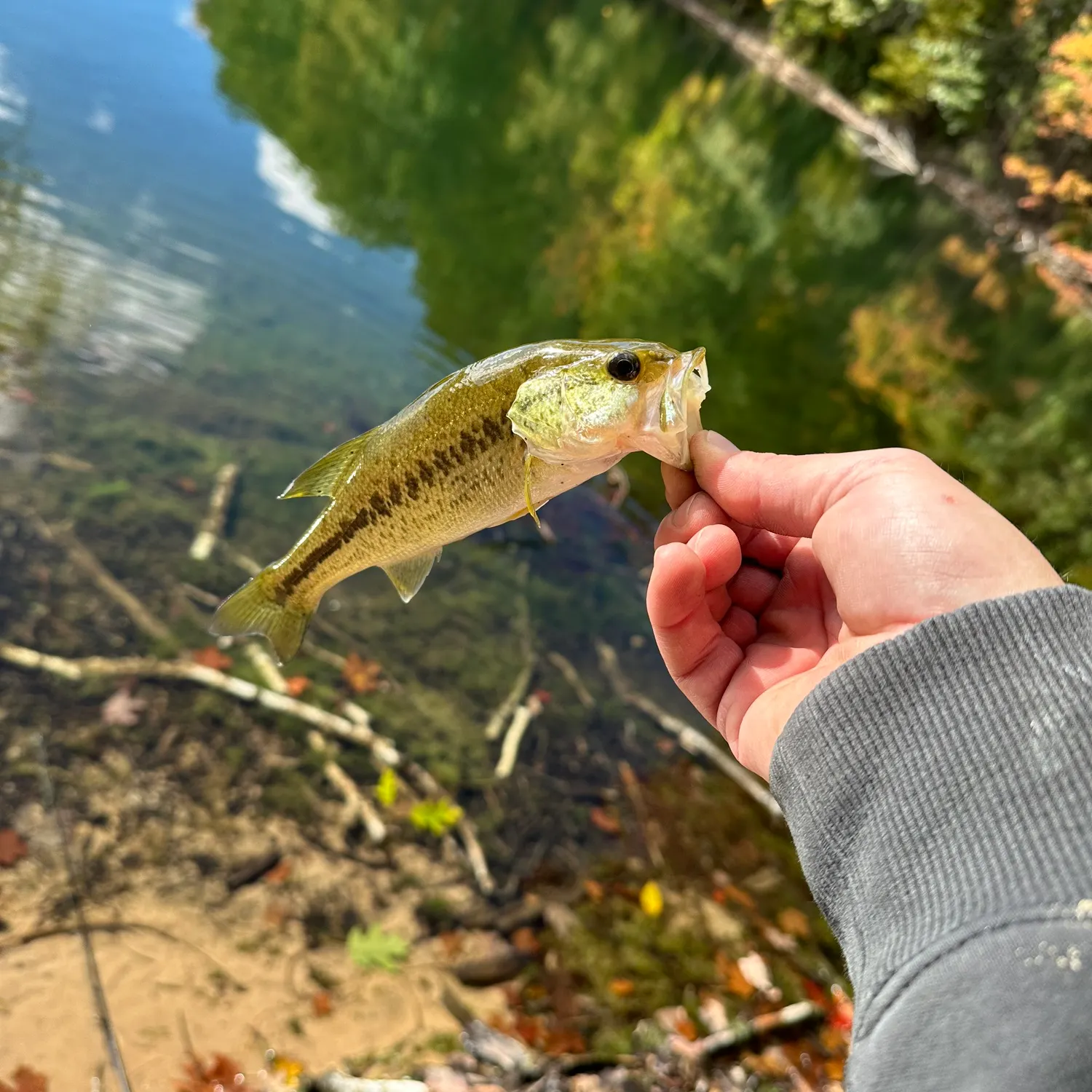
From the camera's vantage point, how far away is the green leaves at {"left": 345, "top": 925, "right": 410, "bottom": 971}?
441 centimetres

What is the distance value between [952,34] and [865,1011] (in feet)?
159

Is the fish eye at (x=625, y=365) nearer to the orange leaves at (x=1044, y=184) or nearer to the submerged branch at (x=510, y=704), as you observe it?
the submerged branch at (x=510, y=704)

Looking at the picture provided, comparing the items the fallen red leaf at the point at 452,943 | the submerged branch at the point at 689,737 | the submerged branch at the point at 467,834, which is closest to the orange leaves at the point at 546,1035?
the fallen red leaf at the point at 452,943

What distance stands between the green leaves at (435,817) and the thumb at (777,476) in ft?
12.4

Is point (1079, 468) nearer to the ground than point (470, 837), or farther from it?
farther from it

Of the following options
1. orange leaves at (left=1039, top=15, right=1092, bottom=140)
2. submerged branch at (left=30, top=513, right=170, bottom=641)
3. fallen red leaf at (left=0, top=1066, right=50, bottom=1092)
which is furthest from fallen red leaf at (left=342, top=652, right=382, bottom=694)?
orange leaves at (left=1039, top=15, right=1092, bottom=140)

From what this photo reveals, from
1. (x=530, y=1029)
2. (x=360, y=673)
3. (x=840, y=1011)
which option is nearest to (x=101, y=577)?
(x=360, y=673)

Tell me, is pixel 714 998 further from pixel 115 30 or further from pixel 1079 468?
pixel 115 30

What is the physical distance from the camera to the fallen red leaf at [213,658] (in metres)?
5.77

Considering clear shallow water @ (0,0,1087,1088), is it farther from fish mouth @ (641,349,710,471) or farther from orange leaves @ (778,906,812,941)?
fish mouth @ (641,349,710,471)

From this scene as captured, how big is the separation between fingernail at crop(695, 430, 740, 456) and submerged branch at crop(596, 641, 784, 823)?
4648 millimetres

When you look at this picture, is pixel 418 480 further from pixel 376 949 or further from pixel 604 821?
pixel 604 821

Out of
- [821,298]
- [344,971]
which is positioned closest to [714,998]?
[344,971]

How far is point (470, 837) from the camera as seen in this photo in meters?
5.34
